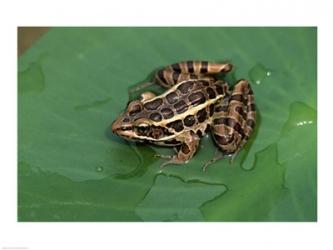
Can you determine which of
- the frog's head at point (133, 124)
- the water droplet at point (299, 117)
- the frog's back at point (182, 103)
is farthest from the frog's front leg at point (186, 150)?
the water droplet at point (299, 117)

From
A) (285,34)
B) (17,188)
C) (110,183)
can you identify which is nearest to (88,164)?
(110,183)

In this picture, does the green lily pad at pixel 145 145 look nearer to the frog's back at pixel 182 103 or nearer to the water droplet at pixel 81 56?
the water droplet at pixel 81 56

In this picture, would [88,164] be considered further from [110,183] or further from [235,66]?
[235,66]

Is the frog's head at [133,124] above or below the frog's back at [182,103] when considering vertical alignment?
below

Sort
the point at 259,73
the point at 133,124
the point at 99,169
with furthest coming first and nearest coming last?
the point at 259,73, the point at 133,124, the point at 99,169

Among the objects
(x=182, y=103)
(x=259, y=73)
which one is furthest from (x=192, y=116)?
(x=259, y=73)

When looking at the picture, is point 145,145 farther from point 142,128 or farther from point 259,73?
point 259,73

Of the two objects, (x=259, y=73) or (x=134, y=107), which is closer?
(x=134, y=107)

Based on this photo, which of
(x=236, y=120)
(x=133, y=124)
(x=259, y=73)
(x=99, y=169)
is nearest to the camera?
(x=99, y=169)
